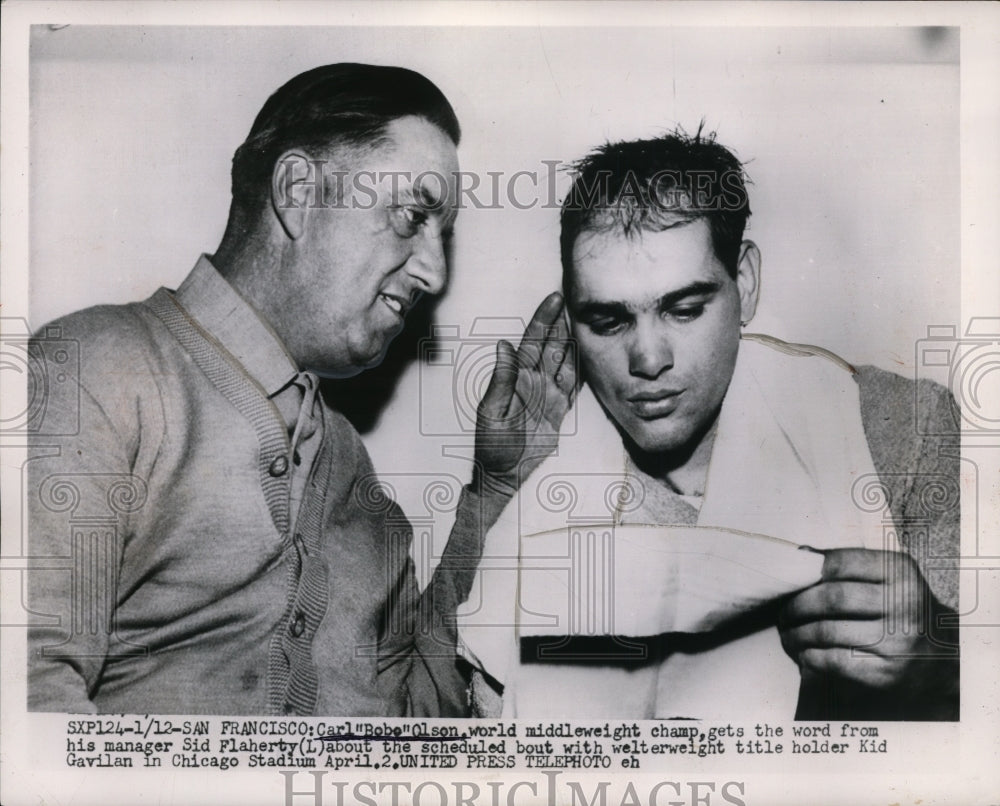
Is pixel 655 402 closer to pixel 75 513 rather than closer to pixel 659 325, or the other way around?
pixel 659 325

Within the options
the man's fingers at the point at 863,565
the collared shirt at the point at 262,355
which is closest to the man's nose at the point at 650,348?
the man's fingers at the point at 863,565

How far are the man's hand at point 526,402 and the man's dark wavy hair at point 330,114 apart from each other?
44 centimetres

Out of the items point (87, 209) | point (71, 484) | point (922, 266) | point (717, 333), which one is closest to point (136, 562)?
point (71, 484)

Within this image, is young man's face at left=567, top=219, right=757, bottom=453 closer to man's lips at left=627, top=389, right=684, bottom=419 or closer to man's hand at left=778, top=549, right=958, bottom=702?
man's lips at left=627, top=389, right=684, bottom=419

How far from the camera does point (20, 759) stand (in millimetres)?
1852

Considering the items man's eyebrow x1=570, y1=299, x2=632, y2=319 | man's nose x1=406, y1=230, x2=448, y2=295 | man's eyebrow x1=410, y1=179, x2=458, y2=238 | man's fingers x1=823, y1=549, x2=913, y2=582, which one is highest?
man's eyebrow x1=410, y1=179, x2=458, y2=238

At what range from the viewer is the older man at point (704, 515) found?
1850mm

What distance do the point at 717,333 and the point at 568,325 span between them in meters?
0.30

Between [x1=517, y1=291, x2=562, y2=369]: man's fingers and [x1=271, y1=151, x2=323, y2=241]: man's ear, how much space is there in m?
0.50

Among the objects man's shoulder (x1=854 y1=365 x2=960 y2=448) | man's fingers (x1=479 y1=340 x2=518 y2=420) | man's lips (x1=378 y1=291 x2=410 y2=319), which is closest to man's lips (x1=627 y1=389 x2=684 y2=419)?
man's fingers (x1=479 y1=340 x2=518 y2=420)

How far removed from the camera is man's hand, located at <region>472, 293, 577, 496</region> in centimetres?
187

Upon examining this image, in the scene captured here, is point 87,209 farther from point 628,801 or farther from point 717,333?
point 628,801
